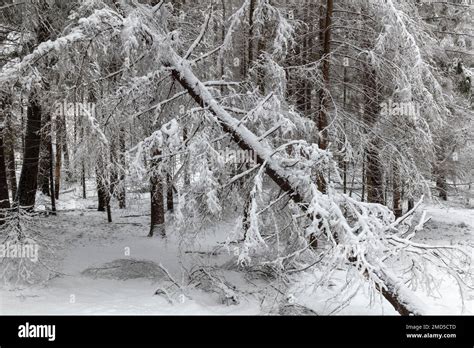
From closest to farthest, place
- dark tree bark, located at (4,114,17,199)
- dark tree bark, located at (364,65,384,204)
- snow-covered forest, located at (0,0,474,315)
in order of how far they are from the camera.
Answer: snow-covered forest, located at (0,0,474,315) → dark tree bark, located at (364,65,384,204) → dark tree bark, located at (4,114,17,199)

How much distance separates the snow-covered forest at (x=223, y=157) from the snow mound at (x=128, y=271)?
0.05m

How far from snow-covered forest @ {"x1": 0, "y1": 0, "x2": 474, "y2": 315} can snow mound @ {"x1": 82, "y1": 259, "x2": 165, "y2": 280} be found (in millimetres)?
50

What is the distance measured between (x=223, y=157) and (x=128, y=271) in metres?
4.10

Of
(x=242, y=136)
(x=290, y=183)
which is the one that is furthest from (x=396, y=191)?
(x=242, y=136)

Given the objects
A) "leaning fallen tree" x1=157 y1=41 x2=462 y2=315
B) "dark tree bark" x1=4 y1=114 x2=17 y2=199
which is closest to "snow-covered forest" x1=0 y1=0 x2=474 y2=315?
"leaning fallen tree" x1=157 y1=41 x2=462 y2=315

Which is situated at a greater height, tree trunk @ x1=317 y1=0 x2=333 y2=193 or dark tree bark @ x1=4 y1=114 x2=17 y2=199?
tree trunk @ x1=317 y1=0 x2=333 y2=193

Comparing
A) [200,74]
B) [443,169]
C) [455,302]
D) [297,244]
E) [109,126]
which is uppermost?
[200,74]

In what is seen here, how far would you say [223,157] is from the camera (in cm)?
699

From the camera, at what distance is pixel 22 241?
7879mm

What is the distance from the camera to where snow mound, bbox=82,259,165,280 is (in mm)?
9086

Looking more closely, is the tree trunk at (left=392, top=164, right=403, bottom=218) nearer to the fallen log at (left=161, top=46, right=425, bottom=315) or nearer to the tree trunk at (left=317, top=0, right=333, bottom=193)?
the tree trunk at (left=317, top=0, right=333, bottom=193)
